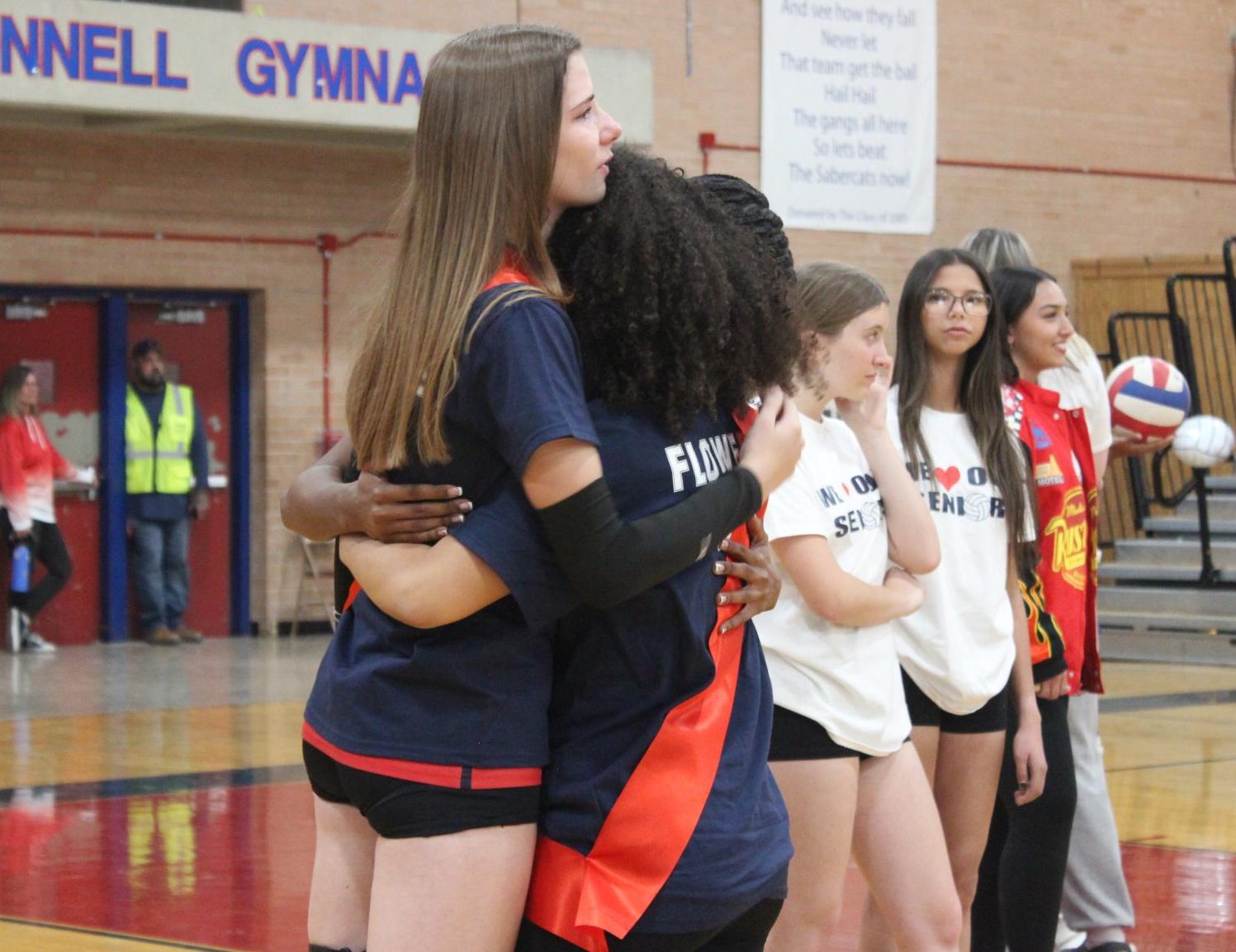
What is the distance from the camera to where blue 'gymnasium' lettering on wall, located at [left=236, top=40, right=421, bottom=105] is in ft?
39.8

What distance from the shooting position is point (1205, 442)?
1201cm

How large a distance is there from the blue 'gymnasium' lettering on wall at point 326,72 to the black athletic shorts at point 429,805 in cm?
1051

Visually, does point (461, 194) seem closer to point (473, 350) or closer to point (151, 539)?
point (473, 350)

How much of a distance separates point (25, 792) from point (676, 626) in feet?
18.5

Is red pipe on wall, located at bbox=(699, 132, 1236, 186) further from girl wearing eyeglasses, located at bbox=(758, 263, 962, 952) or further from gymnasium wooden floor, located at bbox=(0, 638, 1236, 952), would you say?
girl wearing eyeglasses, located at bbox=(758, 263, 962, 952)

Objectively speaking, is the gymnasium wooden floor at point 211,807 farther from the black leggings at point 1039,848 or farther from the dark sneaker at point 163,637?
the dark sneaker at point 163,637

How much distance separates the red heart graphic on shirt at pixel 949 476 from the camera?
154 inches

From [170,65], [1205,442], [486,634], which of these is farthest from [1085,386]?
[170,65]

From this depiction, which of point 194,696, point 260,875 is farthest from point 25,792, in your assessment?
point 194,696

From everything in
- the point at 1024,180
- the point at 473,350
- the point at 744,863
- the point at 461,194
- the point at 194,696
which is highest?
the point at 1024,180

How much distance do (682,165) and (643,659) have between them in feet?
41.0

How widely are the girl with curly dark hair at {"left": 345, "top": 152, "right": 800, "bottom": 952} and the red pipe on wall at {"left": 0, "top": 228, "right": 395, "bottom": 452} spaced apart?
11096mm

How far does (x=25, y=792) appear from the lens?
7.20 m

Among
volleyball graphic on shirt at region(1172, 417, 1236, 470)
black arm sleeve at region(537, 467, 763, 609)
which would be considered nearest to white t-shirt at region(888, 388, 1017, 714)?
black arm sleeve at region(537, 467, 763, 609)
